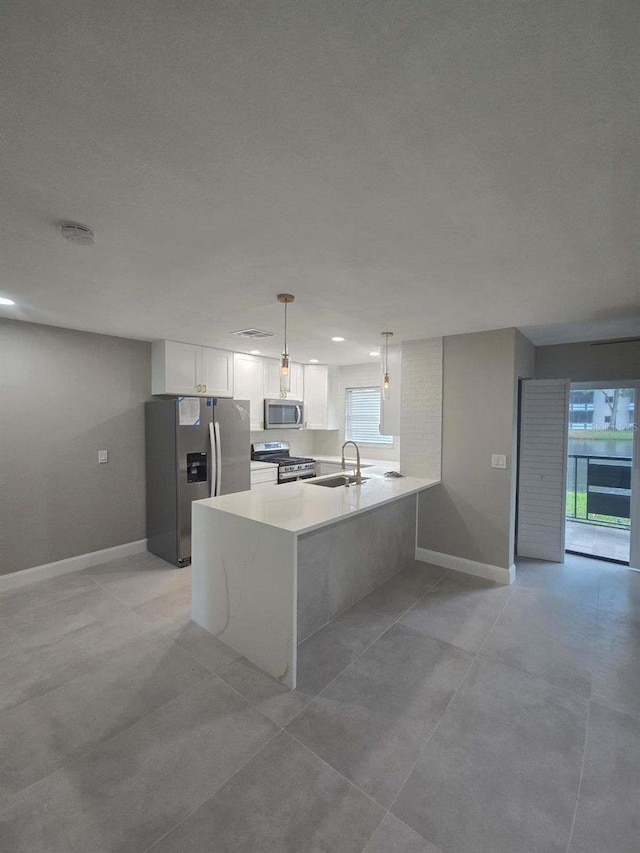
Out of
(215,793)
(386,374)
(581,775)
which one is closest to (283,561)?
(215,793)

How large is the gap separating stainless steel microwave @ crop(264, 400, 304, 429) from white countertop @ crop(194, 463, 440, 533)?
1.81 metres

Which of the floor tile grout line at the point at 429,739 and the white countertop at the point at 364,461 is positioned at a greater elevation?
the white countertop at the point at 364,461

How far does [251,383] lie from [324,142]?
4.02 meters

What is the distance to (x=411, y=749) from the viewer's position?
5.90 ft

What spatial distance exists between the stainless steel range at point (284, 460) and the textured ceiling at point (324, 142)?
10.6 ft

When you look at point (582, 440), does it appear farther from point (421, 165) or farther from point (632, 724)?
point (421, 165)

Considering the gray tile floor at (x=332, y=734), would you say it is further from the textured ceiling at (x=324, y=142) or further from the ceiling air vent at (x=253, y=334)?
the ceiling air vent at (x=253, y=334)

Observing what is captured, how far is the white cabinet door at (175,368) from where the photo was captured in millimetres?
4141

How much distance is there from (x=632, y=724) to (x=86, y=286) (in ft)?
13.2

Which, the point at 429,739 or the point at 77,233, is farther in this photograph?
the point at 429,739

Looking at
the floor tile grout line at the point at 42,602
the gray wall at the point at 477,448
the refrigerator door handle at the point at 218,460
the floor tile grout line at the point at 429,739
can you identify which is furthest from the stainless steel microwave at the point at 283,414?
the floor tile grout line at the point at 429,739

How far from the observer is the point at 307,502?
9.25 ft

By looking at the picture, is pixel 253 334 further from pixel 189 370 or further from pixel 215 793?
pixel 215 793

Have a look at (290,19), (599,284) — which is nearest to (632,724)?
(599,284)
